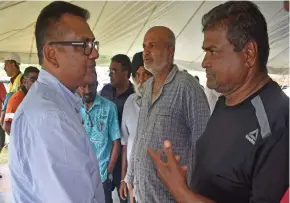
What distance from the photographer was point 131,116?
2.95 metres

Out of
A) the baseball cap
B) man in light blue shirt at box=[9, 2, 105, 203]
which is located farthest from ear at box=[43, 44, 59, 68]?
the baseball cap

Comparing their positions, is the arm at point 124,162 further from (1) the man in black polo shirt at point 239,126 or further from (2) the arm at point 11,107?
(1) the man in black polo shirt at point 239,126

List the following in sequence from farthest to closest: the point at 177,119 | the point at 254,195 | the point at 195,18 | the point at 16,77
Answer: the point at 195,18 → the point at 16,77 → the point at 177,119 → the point at 254,195

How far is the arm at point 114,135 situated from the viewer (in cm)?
303

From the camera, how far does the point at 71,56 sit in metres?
1.38

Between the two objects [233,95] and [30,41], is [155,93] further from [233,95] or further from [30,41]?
[30,41]

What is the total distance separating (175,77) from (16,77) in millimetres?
3613

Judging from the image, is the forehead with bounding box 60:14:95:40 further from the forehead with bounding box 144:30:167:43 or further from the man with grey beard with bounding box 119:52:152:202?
the man with grey beard with bounding box 119:52:152:202

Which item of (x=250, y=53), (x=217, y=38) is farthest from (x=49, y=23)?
(x=250, y=53)

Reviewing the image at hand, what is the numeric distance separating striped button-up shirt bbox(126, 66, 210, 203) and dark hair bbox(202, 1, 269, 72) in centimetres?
82

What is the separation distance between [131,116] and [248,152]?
1.94 m

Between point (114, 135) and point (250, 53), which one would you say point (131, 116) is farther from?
point (250, 53)

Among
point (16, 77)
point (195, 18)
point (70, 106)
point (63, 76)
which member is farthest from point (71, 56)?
point (195, 18)

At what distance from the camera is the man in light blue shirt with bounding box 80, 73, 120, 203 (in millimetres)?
2902
